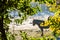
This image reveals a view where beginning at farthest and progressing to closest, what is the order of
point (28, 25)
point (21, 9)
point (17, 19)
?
point (28, 25)
point (17, 19)
point (21, 9)

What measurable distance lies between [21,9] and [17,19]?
24 cm

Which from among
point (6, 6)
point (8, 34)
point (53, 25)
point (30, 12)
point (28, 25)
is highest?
A: point (6, 6)

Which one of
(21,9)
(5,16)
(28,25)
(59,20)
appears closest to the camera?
(5,16)

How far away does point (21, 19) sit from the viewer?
2562mm

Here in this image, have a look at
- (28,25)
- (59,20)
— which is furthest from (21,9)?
(28,25)

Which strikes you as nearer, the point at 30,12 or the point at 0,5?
the point at 0,5

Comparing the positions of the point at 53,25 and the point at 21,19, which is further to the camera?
the point at 53,25

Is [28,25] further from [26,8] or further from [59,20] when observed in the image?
[26,8]

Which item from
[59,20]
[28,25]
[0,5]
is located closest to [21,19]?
[0,5]

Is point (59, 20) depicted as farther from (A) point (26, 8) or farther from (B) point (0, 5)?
(B) point (0, 5)

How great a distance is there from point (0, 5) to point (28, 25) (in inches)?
461

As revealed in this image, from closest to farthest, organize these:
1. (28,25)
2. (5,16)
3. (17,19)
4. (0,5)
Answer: (0,5) → (5,16) → (17,19) → (28,25)

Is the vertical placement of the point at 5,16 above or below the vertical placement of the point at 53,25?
above

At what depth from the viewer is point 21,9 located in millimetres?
2365
